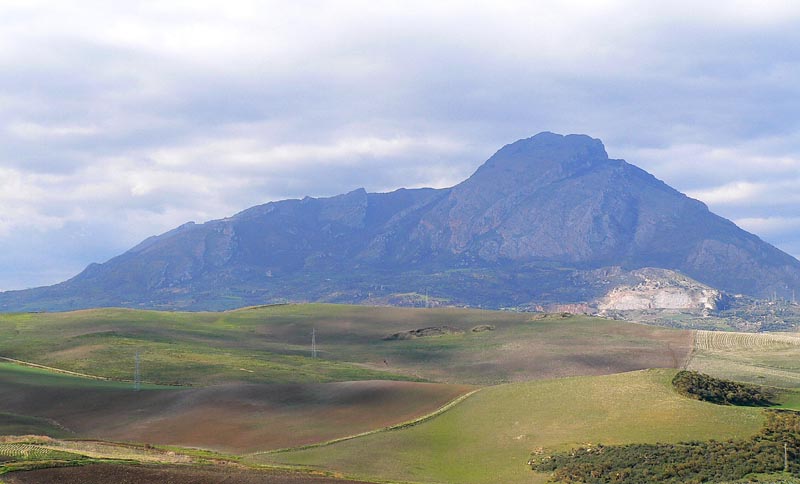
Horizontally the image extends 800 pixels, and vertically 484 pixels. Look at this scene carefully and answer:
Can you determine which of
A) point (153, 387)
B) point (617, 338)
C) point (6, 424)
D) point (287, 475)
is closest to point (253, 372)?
point (153, 387)

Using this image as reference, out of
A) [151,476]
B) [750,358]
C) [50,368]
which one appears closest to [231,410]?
[151,476]

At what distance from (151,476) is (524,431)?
38.6 metres

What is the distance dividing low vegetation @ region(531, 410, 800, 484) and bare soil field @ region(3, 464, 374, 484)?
752 inches

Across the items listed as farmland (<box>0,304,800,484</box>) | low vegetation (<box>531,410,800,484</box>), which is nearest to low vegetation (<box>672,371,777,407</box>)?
farmland (<box>0,304,800,484</box>)

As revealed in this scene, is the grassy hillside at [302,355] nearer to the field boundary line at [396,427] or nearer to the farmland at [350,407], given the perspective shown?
the farmland at [350,407]

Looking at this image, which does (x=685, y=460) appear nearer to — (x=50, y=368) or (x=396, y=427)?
(x=396, y=427)

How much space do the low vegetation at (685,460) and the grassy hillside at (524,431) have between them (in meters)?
2.00

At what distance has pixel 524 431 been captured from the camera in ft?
263

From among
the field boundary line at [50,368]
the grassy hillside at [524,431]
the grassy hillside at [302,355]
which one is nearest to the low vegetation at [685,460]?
the grassy hillside at [524,431]

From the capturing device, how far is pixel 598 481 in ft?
207

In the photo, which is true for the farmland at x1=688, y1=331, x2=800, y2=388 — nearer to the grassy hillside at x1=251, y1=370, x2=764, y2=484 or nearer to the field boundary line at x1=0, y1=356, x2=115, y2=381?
the grassy hillside at x1=251, y1=370, x2=764, y2=484

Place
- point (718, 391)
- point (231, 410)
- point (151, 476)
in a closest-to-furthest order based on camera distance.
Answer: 1. point (151, 476)
2. point (718, 391)
3. point (231, 410)

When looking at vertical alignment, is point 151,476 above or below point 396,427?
above

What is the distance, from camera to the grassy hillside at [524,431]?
7144 cm
